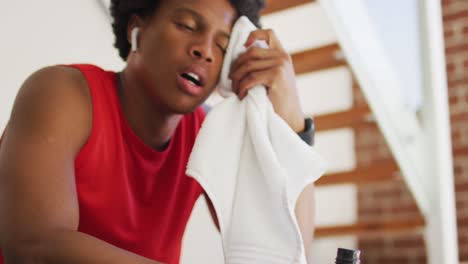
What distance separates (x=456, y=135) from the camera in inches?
127

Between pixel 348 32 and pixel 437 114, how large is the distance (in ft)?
1.47

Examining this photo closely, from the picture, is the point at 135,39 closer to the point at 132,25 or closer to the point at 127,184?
the point at 132,25

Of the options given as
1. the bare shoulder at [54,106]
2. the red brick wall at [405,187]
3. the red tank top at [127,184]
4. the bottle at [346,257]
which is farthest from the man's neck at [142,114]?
the red brick wall at [405,187]

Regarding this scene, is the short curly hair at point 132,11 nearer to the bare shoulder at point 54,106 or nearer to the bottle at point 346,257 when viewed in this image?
the bare shoulder at point 54,106

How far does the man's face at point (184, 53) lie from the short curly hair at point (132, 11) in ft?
0.18

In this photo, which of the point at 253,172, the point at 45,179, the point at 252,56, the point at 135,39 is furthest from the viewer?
the point at 135,39

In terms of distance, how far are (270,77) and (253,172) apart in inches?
8.5

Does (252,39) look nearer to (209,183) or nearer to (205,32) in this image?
(205,32)

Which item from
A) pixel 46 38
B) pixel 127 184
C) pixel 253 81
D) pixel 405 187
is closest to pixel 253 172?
pixel 253 81

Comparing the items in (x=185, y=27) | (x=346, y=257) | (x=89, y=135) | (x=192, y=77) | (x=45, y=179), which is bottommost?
(x=346, y=257)

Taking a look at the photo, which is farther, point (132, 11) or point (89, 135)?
point (132, 11)

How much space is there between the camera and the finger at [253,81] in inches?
51.8

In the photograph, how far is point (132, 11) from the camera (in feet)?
4.94

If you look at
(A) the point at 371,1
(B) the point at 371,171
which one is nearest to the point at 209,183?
(B) the point at 371,171
